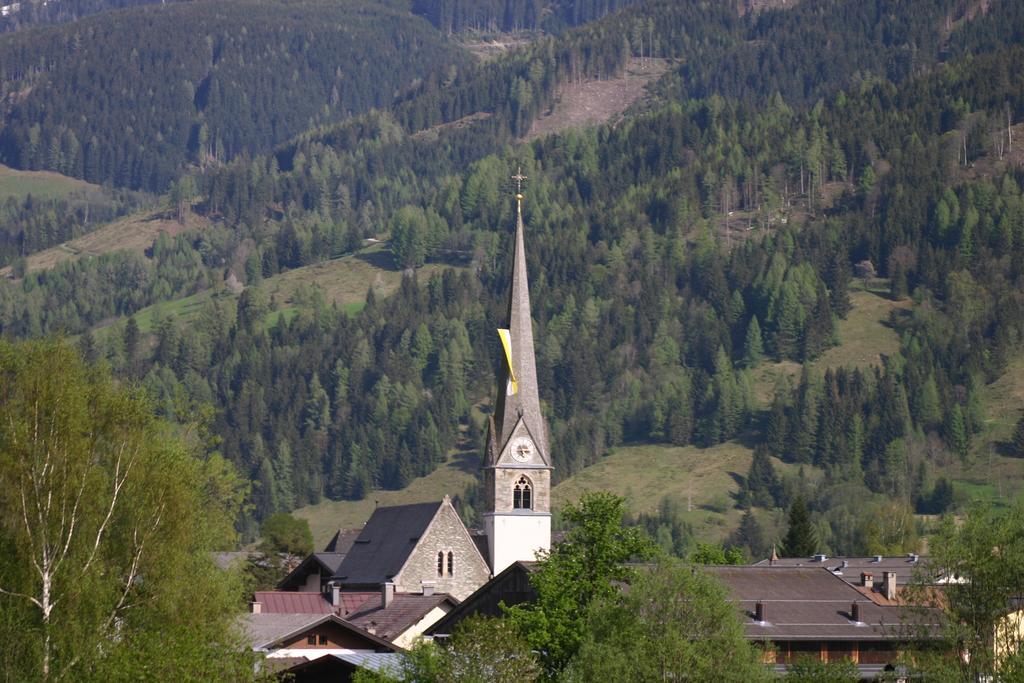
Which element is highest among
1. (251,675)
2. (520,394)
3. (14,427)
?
(520,394)

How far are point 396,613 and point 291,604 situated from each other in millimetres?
5809

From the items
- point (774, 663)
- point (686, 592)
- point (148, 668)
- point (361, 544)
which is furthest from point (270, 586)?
point (148, 668)

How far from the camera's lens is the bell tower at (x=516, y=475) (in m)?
121

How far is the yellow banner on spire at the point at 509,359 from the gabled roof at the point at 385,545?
8.13 metres

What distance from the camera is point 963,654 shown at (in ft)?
222

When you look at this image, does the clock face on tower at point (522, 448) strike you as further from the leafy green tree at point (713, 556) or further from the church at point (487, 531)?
the leafy green tree at point (713, 556)

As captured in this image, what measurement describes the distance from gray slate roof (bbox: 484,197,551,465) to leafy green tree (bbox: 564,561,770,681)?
4966 centimetres

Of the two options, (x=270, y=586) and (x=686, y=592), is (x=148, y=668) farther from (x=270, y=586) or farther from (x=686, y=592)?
(x=270, y=586)

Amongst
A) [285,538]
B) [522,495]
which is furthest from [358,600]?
[285,538]

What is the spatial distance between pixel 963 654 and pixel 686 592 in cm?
949

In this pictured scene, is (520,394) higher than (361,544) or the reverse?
higher

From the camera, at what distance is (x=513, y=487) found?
12150 centimetres

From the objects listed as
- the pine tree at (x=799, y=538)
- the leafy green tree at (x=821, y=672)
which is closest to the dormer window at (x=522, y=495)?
the pine tree at (x=799, y=538)

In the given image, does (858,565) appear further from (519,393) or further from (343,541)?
(343,541)
